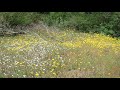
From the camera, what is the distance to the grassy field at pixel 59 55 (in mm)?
7527

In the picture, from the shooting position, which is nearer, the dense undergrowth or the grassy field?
the grassy field

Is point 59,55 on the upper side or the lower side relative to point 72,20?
lower

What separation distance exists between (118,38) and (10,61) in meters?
5.30

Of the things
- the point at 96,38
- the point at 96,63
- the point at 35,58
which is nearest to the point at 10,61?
the point at 35,58

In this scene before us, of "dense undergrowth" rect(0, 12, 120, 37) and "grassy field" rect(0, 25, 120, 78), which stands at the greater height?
"dense undergrowth" rect(0, 12, 120, 37)

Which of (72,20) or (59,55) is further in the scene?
(72,20)

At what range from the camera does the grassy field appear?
7.53 meters

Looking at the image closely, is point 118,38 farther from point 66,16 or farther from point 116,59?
point 116,59

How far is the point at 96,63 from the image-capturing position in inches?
332

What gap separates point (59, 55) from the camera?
8734 mm

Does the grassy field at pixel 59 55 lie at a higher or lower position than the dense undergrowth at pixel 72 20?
lower

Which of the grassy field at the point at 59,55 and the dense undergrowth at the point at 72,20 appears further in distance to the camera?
the dense undergrowth at the point at 72,20
